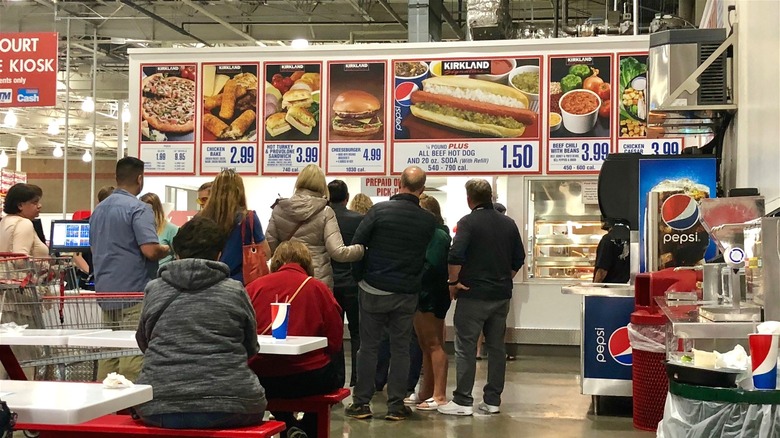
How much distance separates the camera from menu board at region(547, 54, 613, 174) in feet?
28.5

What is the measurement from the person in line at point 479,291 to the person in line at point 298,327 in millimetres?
1880

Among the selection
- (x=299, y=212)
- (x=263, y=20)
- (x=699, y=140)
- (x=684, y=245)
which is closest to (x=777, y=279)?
(x=684, y=245)

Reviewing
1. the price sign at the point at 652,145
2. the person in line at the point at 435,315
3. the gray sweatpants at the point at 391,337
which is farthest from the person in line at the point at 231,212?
the price sign at the point at 652,145

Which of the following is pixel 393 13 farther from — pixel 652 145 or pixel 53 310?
pixel 53 310

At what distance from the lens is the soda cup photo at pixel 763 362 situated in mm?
2439

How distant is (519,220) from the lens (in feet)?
30.5

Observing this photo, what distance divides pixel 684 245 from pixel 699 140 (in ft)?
9.68

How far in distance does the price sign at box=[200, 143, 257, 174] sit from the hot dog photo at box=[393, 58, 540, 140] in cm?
153

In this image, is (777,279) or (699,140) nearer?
(777,279)

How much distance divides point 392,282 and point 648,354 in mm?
1630

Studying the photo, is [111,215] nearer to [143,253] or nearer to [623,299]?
[143,253]

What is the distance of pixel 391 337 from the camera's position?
19.4ft

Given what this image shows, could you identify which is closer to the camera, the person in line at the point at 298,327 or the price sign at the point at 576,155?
the person in line at the point at 298,327

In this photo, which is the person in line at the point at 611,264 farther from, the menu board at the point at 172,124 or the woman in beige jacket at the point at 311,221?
the menu board at the point at 172,124
